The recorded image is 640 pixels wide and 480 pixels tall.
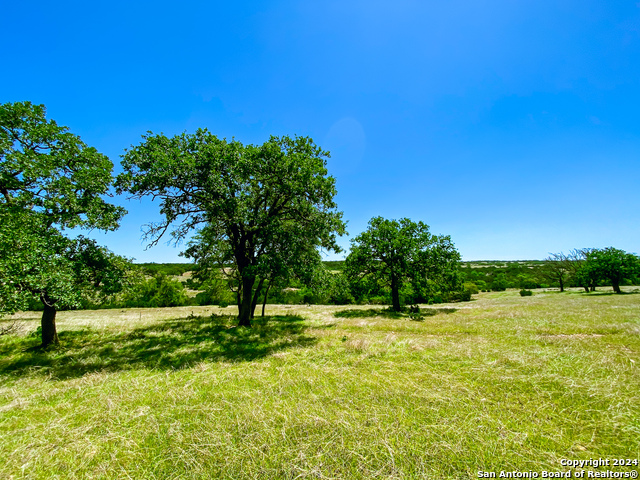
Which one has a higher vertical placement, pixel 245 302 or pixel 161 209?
pixel 161 209

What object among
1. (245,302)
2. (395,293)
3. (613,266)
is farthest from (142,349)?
(613,266)

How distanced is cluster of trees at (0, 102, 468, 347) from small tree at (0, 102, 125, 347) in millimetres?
46

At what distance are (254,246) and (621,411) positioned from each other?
18.5 m

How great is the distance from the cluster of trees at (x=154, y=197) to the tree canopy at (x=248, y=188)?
0.24ft

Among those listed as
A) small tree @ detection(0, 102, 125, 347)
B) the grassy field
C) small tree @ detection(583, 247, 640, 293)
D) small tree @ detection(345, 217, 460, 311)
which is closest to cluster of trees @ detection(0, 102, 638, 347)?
small tree @ detection(0, 102, 125, 347)

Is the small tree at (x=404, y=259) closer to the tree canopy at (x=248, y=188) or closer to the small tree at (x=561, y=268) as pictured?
the tree canopy at (x=248, y=188)

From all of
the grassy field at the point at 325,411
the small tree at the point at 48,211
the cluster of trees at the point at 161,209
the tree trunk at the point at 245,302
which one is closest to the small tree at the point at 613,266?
the grassy field at the point at 325,411

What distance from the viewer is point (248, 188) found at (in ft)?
55.7

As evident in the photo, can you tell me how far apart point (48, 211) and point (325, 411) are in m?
16.6

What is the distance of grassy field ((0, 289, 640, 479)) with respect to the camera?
443 centimetres

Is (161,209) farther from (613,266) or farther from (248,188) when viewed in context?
(613,266)

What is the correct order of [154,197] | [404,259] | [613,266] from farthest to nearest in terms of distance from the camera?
1. [613,266]
2. [404,259]
3. [154,197]

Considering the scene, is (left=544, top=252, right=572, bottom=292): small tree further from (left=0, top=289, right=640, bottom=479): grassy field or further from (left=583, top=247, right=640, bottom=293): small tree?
(left=0, top=289, right=640, bottom=479): grassy field

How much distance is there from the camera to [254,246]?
19.1 m
